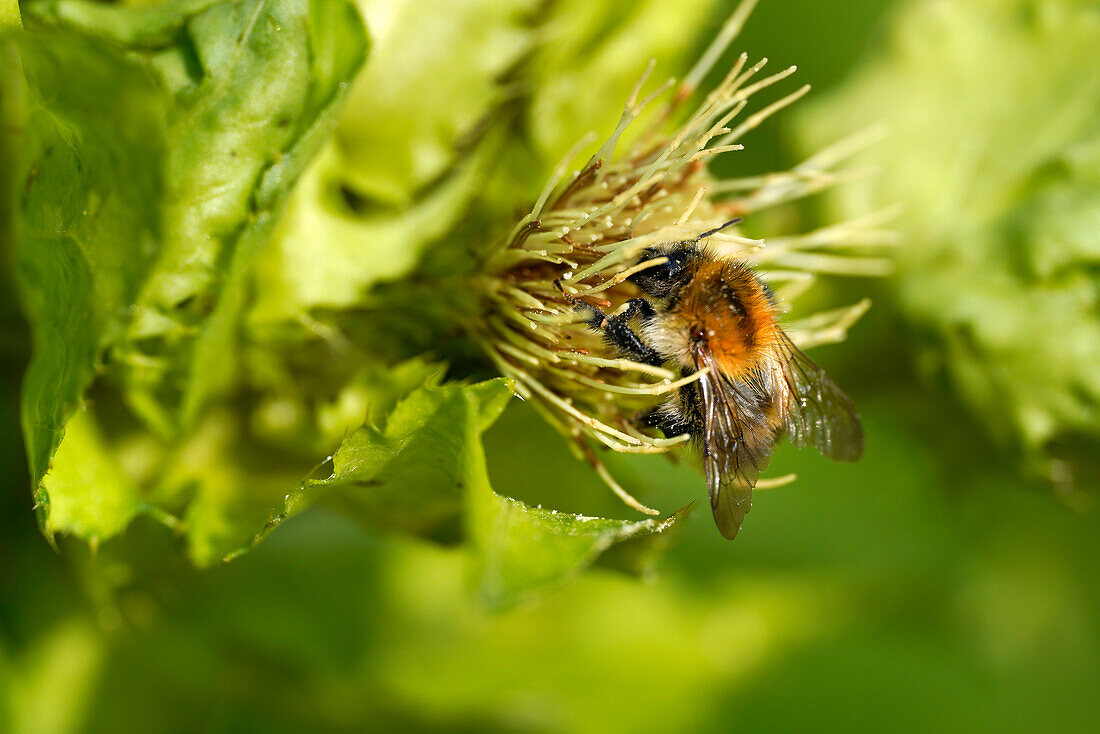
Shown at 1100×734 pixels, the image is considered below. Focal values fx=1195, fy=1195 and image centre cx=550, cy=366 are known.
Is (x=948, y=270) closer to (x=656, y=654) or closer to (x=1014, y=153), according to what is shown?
(x=1014, y=153)

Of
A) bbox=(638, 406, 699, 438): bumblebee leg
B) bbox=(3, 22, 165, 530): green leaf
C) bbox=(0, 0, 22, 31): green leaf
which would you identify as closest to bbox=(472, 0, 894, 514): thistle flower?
bbox=(638, 406, 699, 438): bumblebee leg

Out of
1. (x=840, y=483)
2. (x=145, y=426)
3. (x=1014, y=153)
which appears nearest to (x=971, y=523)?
(x=840, y=483)

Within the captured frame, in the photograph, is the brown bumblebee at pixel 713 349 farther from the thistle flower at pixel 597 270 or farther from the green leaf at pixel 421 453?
the green leaf at pixel 421 453

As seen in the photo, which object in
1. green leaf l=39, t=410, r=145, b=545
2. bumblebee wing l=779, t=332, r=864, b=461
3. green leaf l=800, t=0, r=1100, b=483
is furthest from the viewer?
green leaf l=800, t=0, r=1100, b=483

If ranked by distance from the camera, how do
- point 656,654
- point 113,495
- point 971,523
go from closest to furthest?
point 113,495 → point 656,654 → point 971,523

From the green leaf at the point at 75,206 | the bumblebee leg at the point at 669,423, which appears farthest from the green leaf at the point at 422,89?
the bumblebee leg at the point at 669,423

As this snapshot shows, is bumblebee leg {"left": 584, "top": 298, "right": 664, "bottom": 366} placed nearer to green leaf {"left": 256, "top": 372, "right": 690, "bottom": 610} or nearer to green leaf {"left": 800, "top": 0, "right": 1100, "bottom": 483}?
green leaf {"left": 256, "top": 372, "right": 690, "bottom": 610}

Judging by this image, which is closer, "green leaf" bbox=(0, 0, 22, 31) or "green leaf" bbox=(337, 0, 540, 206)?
"green leaf" bbox=(0, 0, 22, 31)

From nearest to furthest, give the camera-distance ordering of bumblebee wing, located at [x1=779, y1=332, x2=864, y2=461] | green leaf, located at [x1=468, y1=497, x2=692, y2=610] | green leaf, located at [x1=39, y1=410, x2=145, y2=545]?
green leaf, located at [x1=468, y1=497, x2=692, y2=610]
green leaf, located at [x1=39, y1=410, x2=145, y2=545]
bumblebee wing, located at [x1=779, y1=332, x2=864, y2=461]
